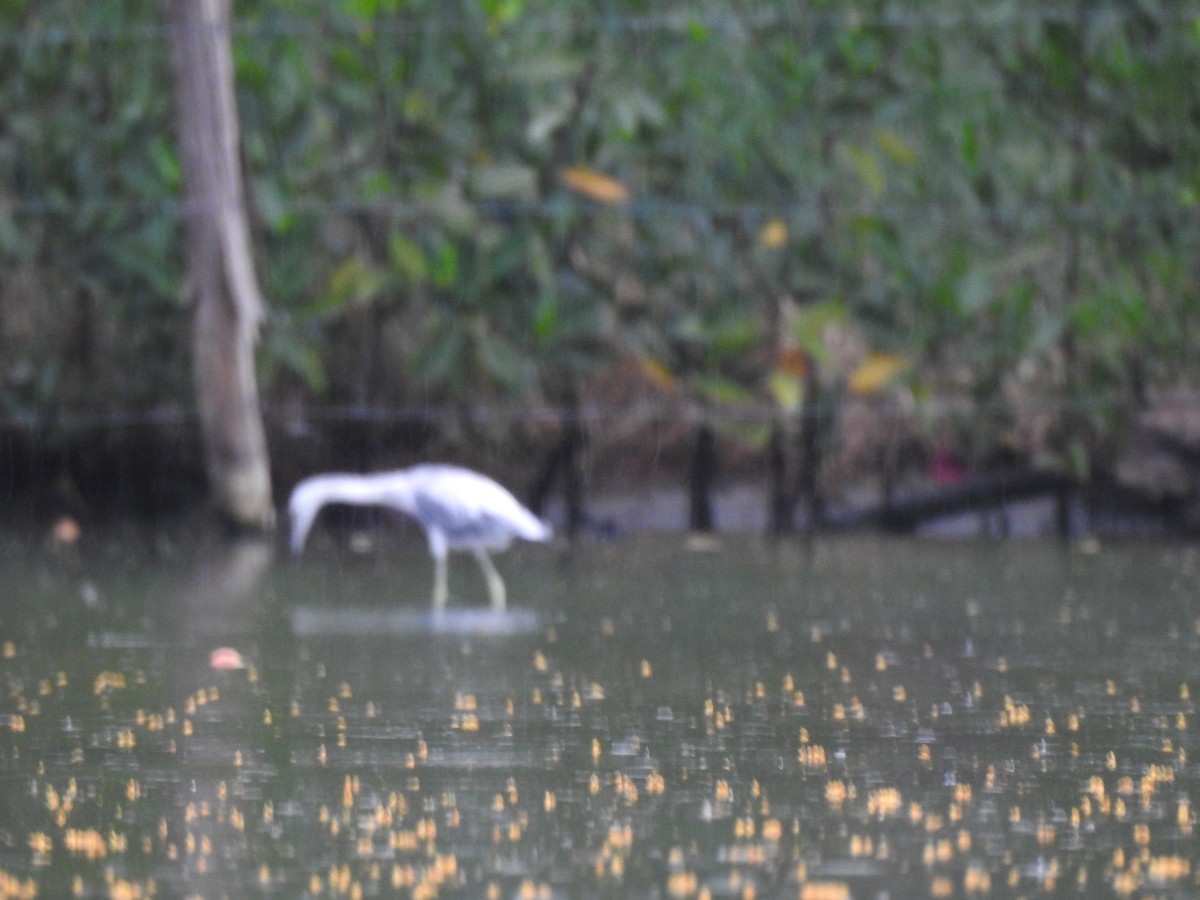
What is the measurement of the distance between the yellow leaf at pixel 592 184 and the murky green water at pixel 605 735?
226cm

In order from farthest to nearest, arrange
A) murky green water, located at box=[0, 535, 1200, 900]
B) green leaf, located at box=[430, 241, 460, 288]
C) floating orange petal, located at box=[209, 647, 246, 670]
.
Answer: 1. green leaf, located at box=[430, 241, 460, 288]
2. floating orange petal, located at box=[209, 647, 246, 670]
3. murky green water, located at box=[0, 535, 1200, 900]

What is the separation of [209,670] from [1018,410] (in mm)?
5335

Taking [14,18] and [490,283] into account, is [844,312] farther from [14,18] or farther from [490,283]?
[14,18]

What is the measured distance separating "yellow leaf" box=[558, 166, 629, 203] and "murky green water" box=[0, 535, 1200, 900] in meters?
2.26

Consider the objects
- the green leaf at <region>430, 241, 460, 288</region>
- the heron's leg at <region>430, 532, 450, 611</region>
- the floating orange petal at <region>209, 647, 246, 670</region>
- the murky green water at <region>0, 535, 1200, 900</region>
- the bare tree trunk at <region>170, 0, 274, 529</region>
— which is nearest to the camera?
the murky green water at <region>0, 535, 1200, 900</region>

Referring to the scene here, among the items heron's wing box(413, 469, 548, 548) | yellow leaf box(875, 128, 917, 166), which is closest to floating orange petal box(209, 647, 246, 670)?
heron's wing box(413, 469, 548, 548)

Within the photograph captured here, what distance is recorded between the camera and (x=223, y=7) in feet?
35.2

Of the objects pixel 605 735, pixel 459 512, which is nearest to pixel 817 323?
pixel 459 512

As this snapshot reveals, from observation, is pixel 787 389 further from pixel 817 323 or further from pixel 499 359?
pixel 499 359

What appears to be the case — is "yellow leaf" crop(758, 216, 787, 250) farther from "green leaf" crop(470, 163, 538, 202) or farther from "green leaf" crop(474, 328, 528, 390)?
"green leaf" crop(474, 328, 528, 390)

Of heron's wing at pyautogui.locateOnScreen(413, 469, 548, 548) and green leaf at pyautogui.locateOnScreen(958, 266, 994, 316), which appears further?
green leaf at pyautogui.locateOnScreen(958, 266, 994, 316)

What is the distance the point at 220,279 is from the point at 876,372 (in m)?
2.83

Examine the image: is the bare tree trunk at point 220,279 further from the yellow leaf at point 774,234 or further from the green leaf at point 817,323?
the green leaf at point 817,323

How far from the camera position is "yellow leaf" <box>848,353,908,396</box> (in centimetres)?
1102
